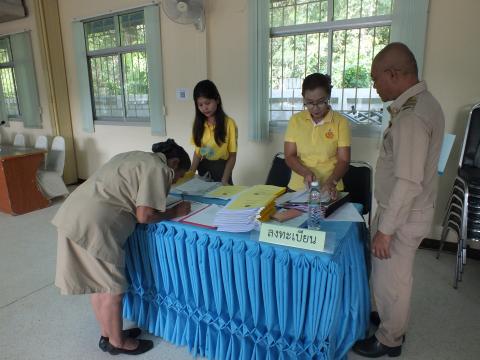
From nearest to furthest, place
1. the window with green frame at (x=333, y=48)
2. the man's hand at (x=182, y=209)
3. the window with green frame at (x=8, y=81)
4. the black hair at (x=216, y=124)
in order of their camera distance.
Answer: the man's hand at (x=182, y=209)
the black hair at (x=216, y=124)
the window with green frame at (x=333, y=48)
the window with green frame at (x=8, y=81)

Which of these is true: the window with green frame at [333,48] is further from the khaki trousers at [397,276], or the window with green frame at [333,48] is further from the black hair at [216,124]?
the khaki trousers at [397,276]

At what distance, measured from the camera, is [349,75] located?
2969 millimetres

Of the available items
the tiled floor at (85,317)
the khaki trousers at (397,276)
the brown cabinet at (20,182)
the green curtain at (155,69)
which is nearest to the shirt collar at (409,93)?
the khaki trousers at (397,276)

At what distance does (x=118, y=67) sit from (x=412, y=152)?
13.4 feet

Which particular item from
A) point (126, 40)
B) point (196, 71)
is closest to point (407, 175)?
point (196, 71)

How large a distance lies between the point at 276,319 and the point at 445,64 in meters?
2.28

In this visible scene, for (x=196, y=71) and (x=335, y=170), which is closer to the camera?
(x=335, y=170)

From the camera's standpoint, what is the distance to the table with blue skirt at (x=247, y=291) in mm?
1254

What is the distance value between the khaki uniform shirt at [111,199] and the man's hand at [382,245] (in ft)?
2.95

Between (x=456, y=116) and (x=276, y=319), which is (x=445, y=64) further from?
(x=276, y=319)

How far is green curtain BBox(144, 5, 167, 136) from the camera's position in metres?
3.73

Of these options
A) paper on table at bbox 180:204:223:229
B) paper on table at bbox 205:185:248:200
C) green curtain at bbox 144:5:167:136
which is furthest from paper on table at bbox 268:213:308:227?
green curtain at bbox 144:5:167:136

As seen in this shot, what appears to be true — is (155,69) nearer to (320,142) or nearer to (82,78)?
(82,78)

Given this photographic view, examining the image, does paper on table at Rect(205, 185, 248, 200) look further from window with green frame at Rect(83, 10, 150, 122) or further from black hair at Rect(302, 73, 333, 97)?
window with green frame at Rect(83, 10, 150, 122)
